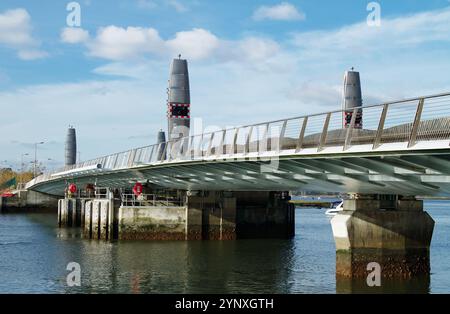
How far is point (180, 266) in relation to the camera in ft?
Answer: 144

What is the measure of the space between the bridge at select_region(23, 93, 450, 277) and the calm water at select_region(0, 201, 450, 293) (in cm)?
246

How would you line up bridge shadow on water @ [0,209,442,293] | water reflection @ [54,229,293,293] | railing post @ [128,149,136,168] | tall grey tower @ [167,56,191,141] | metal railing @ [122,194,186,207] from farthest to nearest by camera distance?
1. tall grey tower @ [167,56,191,141]
2. metal railing @ [122,194,186,207]
3. railing post @ [128,149,136,168]
4. water reflection @ [54,229,293,293]
5. bridge shadow on water @ [0,209,442,293]

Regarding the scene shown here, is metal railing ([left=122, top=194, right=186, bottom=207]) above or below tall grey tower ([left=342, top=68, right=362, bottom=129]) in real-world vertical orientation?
below

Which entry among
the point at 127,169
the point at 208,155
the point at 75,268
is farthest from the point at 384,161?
the point at 127,169

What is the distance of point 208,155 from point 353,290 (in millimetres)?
11628

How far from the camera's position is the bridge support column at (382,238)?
3581 centimetres

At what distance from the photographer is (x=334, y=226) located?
1442 inches

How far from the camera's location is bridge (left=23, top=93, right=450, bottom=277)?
987 inches

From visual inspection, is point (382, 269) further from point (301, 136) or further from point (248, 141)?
point (301, 136)
